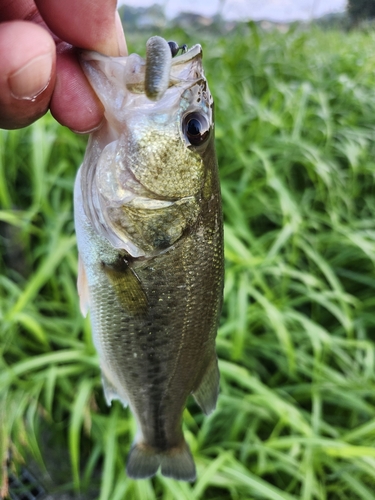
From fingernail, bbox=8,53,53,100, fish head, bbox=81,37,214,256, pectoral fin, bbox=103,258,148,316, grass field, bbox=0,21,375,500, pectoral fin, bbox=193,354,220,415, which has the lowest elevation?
grass field, bbox=0,21,375,500

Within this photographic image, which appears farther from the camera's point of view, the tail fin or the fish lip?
the tail fin

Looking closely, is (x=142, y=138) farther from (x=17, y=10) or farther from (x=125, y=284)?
(x=17, y=10)

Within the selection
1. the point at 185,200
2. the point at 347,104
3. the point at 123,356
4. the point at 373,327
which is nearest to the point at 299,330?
the point at 373,327

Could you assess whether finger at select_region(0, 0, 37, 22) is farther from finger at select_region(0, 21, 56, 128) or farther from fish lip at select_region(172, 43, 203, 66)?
fish lip at select_region(172, 43, 203, 66)

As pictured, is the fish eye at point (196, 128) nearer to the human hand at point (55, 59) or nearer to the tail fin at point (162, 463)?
the human hand at point (55, 59)

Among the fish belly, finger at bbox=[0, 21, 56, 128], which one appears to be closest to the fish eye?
the fish belly

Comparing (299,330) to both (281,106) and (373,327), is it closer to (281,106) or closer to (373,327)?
(373,327)

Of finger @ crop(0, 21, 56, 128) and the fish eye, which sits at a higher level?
finger @ crop(0, 21, 56, 128)

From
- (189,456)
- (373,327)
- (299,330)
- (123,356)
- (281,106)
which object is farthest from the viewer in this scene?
(281,106)
